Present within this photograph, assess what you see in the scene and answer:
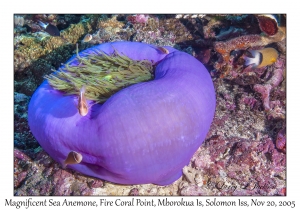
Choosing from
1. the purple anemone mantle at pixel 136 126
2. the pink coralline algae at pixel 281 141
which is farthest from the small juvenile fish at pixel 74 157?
the pink coralline algae at pixel 281 141

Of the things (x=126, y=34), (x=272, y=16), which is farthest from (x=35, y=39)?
(x=272, y=16)

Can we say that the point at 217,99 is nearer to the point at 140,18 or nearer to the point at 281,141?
the point at 281,141

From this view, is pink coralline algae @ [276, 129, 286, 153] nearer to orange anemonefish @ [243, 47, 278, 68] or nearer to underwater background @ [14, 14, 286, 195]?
underwater background @ [14, 14, 286, 195]

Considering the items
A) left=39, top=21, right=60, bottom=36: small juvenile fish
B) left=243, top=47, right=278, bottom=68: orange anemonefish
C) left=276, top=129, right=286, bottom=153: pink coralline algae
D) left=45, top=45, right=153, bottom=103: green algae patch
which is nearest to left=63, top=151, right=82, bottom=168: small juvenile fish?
left=45, top=45, right=153, bottom=103: green algae patch

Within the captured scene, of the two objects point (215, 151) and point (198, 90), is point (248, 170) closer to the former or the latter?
point (215, 151)

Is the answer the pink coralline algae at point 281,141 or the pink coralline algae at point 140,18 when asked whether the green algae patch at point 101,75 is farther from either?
the pink coralline algae at point 140,18

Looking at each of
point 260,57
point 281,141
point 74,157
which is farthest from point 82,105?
point 260,57
